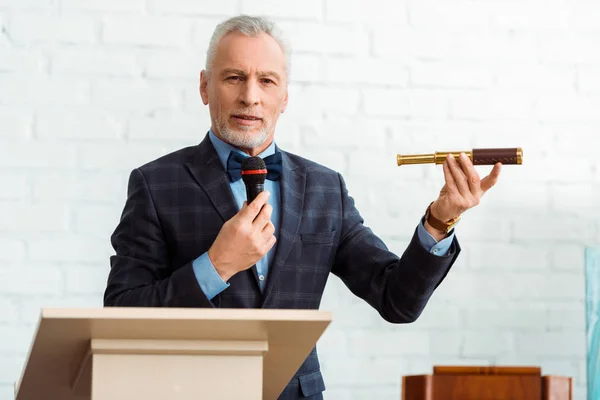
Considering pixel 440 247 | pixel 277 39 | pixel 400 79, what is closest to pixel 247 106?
pixel 277 39

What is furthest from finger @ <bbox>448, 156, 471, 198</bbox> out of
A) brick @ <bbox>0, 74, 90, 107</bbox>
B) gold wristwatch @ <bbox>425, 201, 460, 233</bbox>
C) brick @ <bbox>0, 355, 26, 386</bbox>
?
brick @ <bbox>0, 355, 26, 386</bbox>

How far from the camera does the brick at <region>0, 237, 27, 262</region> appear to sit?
8.38ft

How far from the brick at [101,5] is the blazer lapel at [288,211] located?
0.69m

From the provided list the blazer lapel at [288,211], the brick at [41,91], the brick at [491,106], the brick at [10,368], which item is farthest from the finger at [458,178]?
the brick at [10,368]

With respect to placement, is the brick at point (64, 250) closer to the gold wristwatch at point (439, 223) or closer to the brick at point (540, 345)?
the gold wristwatch at point (439, 223)

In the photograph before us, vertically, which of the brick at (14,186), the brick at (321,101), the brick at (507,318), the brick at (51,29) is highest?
the brick at (51,29)

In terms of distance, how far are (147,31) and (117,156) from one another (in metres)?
0.34

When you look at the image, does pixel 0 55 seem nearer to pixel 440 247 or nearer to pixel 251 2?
pixel 251 2

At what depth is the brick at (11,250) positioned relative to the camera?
→ 255 centimetres

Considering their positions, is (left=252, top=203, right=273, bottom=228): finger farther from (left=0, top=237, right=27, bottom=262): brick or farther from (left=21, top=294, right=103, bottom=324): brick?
(left=0, top=237, right=27, bottom=262): brick

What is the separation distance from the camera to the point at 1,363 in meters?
2.52

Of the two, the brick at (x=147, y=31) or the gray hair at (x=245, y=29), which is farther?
the brick at (x=147, y=31)

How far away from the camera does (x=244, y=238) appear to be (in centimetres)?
171

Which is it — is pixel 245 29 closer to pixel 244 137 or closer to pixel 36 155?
pixel 244 137
